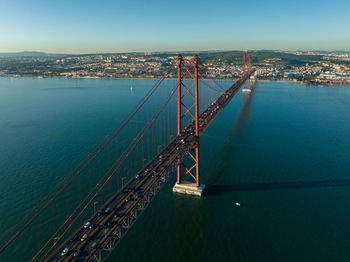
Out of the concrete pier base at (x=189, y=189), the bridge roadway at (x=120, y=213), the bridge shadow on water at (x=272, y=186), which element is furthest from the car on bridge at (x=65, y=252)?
the bridge shadow on water at (x=272, y=186)

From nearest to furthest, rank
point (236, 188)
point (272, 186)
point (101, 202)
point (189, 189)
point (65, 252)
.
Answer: point (65, 252)
point (101, 202)
point (189, 189)
point (236, 188)
point (272, 186)

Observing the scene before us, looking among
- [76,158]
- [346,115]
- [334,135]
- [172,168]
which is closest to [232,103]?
[346,115]

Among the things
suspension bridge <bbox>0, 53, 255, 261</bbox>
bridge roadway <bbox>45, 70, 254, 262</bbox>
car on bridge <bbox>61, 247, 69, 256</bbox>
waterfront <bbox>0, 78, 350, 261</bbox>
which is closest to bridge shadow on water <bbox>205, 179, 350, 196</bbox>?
waterfront <bbox>0, 78, 350, 261</bbox>

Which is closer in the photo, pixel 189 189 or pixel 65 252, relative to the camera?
pixel 65 252

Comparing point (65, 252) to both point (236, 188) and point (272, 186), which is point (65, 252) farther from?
point (272, 186)

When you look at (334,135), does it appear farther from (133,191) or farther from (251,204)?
(133,191)

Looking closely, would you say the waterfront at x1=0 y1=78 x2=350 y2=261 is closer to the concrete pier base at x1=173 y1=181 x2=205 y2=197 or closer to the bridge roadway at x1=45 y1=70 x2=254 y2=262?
the concrete pier base at x1=173 y1=181 x2=205 y2=197

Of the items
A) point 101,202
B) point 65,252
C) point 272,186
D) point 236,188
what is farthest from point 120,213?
point 272,186
